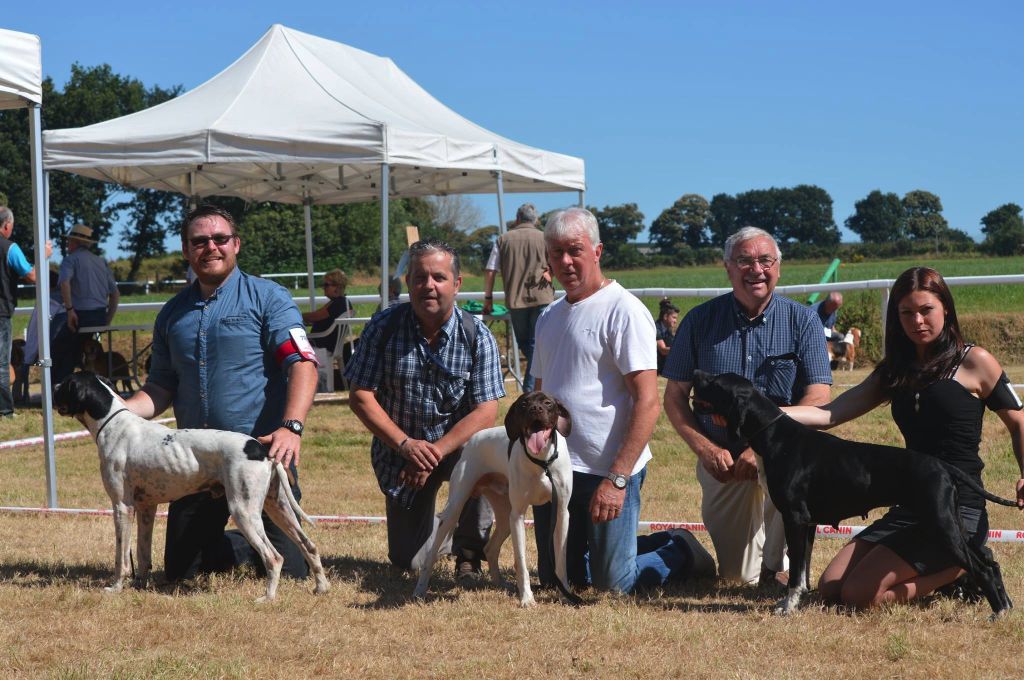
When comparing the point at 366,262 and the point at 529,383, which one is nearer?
the point at 529,383

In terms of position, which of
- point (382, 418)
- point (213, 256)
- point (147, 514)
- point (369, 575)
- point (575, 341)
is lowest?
point (369, 575)

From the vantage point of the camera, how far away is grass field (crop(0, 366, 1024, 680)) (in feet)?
12.3

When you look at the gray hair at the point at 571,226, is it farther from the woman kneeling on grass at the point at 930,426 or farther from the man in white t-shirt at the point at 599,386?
the woman kneeling on grass at the point at 930,426

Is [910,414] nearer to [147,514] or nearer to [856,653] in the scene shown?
[856,653]

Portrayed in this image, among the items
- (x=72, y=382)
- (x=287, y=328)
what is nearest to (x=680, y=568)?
(x=287, y=328)

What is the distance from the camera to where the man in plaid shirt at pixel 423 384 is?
5.07 m

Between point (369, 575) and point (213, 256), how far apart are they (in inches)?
65.7

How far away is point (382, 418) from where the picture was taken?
16.8 feet

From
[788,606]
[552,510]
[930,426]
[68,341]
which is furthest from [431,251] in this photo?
[68,341]

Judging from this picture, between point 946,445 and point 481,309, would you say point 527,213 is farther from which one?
point 946,445

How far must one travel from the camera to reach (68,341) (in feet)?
39.1

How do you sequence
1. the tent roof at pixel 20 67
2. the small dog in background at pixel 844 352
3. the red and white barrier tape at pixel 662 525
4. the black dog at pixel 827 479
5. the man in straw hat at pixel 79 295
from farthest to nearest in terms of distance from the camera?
the small dog in background at pixel 844 352
the man in straw hat at pixel 79 295
the tent roof at pixel 20 67
the red and white barrier tape at pixel 662 525
the black dog at pixel 827 479

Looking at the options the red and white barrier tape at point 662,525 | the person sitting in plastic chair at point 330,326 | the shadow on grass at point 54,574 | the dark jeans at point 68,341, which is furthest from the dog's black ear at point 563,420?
the dark jeans at point 68,341

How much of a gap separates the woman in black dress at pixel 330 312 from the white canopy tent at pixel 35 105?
5164mm
